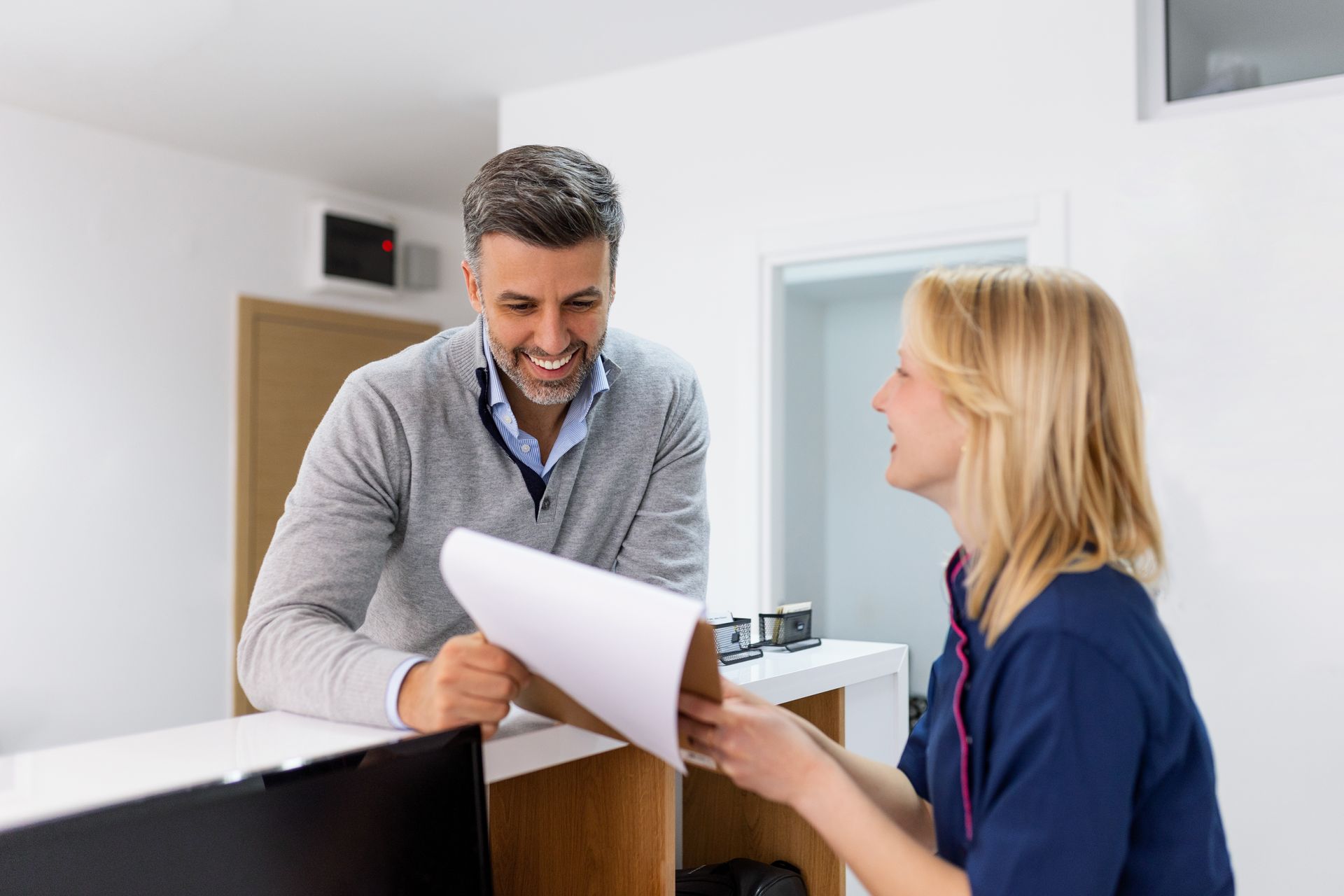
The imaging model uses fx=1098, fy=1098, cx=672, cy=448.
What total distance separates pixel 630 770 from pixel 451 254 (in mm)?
4613

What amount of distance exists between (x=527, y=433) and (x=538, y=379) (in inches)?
3.6

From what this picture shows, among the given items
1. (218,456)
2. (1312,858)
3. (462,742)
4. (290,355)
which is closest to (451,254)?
(290,355)

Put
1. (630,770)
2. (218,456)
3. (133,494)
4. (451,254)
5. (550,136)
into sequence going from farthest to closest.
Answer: (451,254) → (218,456) → (133,494) → (550,136) → (630,770)

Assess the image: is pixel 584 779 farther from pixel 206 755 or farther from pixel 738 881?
pixel 206 755

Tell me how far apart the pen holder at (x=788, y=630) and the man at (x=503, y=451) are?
0.47 feet

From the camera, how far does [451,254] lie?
5531 millimetres

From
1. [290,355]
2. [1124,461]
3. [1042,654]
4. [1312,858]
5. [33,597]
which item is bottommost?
[1312,858]

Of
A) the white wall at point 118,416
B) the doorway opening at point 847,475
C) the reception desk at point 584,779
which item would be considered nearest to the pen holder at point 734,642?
the reception desk at point 584,779

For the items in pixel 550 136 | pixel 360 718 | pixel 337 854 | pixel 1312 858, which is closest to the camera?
pixel 337 854

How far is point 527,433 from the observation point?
5.14 ft

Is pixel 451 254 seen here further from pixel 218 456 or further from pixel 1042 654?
pixel 1042 654

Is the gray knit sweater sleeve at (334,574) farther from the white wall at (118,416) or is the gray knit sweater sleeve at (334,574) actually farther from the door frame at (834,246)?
the white wall at (118,416)

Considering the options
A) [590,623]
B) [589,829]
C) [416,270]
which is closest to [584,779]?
[589,829]

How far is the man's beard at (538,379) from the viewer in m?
1.52
